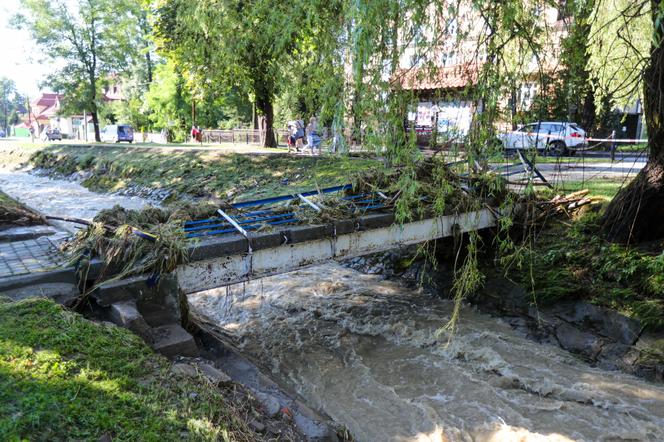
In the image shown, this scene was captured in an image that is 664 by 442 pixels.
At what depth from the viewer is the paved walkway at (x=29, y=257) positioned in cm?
566

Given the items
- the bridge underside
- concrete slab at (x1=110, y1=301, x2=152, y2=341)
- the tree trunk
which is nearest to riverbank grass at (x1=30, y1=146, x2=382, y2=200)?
the bridge underside

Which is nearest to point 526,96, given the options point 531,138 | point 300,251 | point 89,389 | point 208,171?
point 531,138

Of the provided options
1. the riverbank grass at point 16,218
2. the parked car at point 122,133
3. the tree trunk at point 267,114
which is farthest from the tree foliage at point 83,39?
the riverbank grass at point 16,218

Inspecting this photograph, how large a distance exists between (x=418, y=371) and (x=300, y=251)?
2.26 metres

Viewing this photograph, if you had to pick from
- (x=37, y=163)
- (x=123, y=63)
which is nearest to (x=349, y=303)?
(x=37, y=163)

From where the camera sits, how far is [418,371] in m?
6.63

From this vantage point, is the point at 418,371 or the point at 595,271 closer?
the point at 418,371

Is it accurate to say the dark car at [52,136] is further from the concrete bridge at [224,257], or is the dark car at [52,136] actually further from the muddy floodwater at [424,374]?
the concrete bridge at [224,257]

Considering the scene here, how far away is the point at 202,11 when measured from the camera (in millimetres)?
7180

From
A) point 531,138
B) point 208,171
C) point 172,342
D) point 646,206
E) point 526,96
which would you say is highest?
point 526,96

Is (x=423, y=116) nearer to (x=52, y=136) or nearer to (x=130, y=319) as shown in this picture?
(x=130, y=319)

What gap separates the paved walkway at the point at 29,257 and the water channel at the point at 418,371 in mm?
2840

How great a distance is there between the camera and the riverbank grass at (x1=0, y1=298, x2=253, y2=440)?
3.21 metres

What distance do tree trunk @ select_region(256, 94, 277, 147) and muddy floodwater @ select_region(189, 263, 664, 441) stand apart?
1380 centimetres
